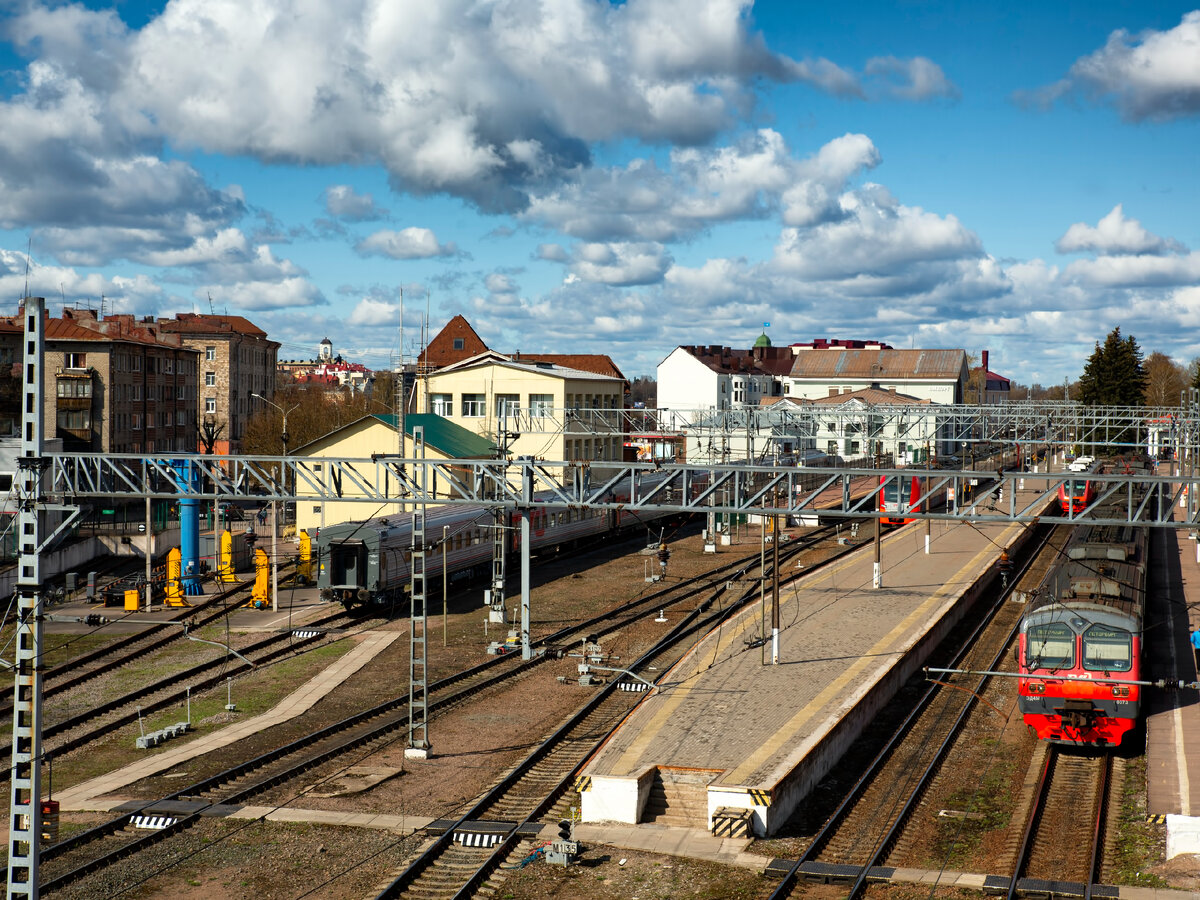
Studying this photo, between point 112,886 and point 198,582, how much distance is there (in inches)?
914

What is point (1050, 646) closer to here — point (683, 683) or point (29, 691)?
point (683, 683)

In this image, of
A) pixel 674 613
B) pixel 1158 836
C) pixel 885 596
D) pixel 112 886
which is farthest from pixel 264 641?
pixel 1158 836

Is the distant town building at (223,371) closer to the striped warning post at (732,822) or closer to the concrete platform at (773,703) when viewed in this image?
the concrete platform at (773,703)

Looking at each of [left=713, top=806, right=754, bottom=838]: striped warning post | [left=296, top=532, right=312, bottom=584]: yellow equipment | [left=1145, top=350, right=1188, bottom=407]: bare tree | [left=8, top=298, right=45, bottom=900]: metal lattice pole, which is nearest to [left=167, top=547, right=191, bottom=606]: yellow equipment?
[left=296, top=532, right=312, bottom=584]: yellow equipment

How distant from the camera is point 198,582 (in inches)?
1451

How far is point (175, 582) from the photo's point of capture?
35438 millimetres

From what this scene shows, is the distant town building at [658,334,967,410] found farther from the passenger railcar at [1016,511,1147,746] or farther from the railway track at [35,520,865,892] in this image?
the passenger railcar at [1016,511,1147,746]

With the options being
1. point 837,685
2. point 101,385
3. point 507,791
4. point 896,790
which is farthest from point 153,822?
point 101,385

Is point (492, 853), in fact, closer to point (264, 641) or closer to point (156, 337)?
point (264, 641)

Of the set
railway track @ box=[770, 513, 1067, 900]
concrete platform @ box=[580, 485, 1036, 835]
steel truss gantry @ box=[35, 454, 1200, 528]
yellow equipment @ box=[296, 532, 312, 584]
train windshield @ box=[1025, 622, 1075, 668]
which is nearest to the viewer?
railway track @ box=[770, 513, 1067, 900]

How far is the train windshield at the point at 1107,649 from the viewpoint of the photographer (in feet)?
64.4

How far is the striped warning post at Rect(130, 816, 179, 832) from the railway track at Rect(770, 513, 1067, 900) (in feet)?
28.9

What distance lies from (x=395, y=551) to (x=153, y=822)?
17.0 meters

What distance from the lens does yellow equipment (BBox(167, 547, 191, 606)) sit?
35.7 metres
